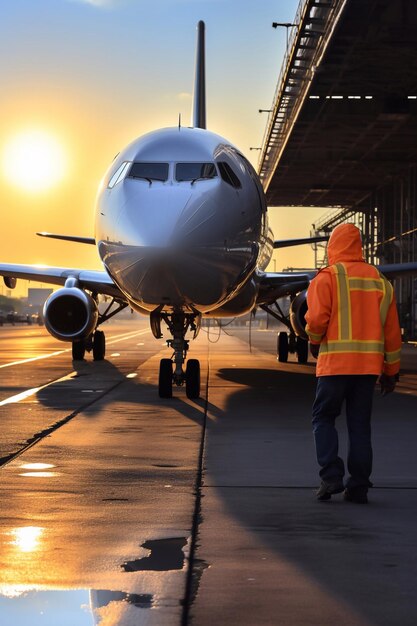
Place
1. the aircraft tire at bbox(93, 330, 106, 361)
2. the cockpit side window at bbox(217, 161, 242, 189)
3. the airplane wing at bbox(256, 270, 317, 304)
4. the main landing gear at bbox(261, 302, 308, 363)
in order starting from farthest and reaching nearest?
Answer: the aircraft tire at bbox(93, 330, 106, 361), the main landing gear at bbox(261, 302, 308, 363), the airplane wing at bbox(256, 270, 317, 304), the cockpit side window at bbox(217, 161, 242, 189)

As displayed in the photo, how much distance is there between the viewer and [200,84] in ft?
95.8

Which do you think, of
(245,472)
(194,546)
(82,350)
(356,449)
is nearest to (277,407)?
(245,472)

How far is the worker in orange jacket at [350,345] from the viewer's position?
7184 millimetres

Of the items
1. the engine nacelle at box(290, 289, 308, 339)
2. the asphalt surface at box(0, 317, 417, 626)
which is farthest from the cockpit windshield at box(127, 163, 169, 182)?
the engine nacelle at box(290, 289, 308, 339)

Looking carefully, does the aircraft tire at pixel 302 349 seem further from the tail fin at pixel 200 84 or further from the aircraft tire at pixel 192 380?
the aircraft tire at pixel 192 380

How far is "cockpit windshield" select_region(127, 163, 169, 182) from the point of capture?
559 inches

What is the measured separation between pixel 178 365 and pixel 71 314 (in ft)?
15.3

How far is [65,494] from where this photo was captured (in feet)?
23.4

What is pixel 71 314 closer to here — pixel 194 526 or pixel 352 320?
pixel 352 320

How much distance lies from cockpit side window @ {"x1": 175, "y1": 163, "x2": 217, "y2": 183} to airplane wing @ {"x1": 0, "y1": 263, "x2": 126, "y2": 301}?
219 inches

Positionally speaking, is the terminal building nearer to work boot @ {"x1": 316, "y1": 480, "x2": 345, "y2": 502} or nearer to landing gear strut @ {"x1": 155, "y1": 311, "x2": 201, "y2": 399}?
landing gear strut @ {"x1": 155, "y1": 311, "x2": 201, "y2": 399}

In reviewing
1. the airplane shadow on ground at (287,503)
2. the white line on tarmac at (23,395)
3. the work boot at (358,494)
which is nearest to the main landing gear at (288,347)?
the white line on tarmac at (23,395)

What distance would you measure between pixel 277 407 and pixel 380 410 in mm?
1434

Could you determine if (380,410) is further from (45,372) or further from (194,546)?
(45,372)
